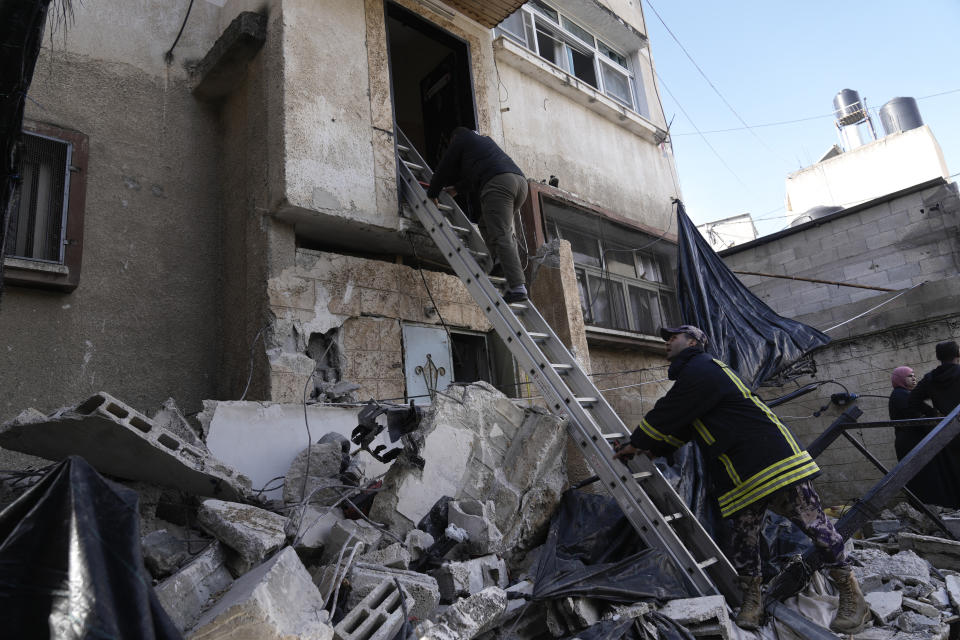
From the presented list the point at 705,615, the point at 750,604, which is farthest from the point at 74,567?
the point at 750,604

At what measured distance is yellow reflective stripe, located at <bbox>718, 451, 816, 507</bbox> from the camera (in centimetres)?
346

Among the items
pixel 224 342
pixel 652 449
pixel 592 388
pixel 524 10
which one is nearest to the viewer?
pixel 652 449

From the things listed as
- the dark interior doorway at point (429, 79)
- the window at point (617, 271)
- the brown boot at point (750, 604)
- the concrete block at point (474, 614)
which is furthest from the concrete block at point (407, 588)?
the dark interior doorway at point (429, 79)

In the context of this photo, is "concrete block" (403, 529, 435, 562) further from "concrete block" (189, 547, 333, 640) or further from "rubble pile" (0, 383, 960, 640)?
"concrete block" (189, 547, 333, 640)

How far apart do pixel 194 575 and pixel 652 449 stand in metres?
2.59

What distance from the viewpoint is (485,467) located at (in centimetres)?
450

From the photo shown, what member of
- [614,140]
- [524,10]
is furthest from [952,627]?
[524,10]

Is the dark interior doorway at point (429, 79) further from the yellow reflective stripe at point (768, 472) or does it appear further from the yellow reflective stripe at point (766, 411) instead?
the yellow reflective stripe at point (768, 472)

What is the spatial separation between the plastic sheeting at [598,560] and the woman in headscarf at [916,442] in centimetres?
361

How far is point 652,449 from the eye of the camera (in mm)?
3873

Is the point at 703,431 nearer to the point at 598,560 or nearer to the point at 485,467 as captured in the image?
the point at 598,560

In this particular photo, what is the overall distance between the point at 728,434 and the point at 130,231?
17.7 ft

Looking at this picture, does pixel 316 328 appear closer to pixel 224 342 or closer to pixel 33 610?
pixel 224 342

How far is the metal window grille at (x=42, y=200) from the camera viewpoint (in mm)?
5355
